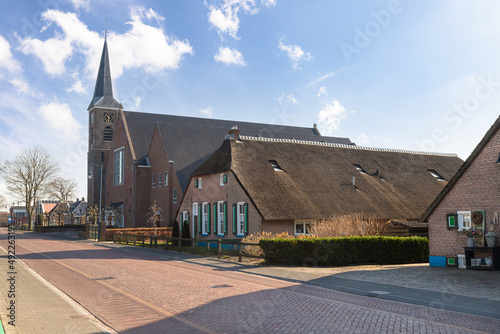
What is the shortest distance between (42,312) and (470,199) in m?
15.9

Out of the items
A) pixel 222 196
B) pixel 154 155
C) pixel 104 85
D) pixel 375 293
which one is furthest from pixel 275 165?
pixel 104 85

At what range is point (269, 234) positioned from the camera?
2498cm

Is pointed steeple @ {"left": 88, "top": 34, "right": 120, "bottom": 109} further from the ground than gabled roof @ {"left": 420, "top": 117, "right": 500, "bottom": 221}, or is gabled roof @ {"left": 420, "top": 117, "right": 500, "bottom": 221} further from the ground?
pointed steeple @ {"left": 88, "top": 34, "right": 120, "bottom": 109}

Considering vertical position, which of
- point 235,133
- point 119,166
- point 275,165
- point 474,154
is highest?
point 119,166

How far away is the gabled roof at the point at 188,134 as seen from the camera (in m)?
48.8

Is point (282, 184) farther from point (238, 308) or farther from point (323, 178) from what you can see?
point (238, 308)

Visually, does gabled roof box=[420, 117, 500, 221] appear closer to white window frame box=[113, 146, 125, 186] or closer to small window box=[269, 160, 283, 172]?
small window box=[269, 160, 283, 172]

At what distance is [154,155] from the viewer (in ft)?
170

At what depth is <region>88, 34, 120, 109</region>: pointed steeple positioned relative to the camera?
6988 centimetres

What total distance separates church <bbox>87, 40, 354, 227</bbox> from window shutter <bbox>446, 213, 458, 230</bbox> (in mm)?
27739

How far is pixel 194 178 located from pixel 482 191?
71.8 ft

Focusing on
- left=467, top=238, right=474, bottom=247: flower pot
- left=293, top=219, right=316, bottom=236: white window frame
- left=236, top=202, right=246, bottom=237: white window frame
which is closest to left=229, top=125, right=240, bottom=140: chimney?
left=236, top=202, right=246, bottom=237: white window frame

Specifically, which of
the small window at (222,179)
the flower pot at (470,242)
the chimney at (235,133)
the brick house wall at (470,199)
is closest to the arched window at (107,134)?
the chimney at (235,133)

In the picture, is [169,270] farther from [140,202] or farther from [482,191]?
[140,202]
